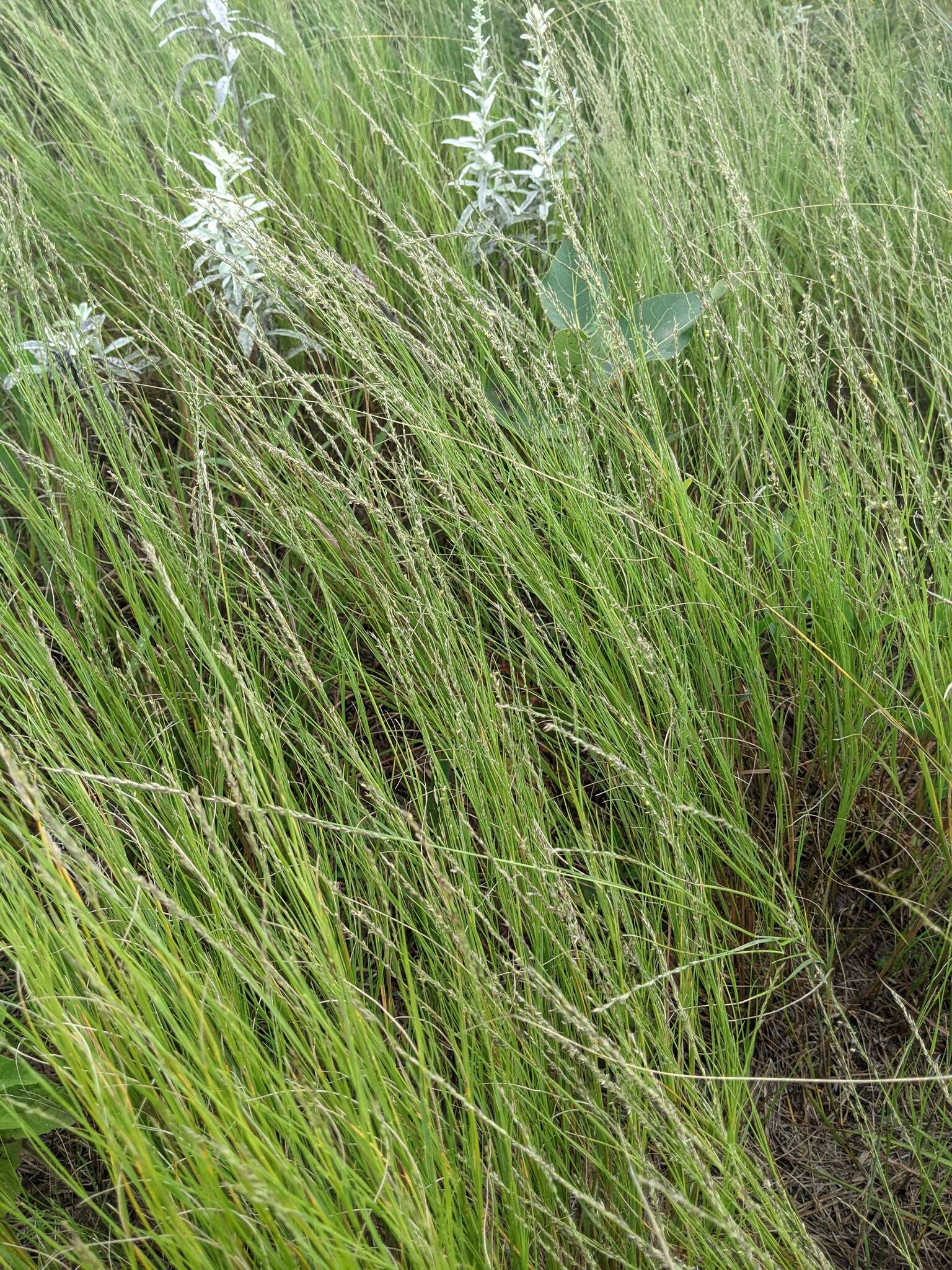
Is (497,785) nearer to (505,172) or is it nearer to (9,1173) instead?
(9,1173)

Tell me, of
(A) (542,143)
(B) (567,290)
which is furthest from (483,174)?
(A) (542,143)

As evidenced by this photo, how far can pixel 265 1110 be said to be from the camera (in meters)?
0.86

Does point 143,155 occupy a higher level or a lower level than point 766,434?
higher

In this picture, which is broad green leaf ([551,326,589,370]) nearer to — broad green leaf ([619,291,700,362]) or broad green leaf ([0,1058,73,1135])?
broad green leaf ([619,291,700,362])

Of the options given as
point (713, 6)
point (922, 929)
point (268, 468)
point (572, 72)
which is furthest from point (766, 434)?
point (572, 72)

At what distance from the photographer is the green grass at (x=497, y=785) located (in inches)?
36.1

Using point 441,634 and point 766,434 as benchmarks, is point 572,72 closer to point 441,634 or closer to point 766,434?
point 766,434

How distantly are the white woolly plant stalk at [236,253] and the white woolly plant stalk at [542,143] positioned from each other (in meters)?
0.52

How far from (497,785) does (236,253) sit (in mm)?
1256

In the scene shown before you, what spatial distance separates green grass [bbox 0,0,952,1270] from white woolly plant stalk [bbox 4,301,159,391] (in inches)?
2.2

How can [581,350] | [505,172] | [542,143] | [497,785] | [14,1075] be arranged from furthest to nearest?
[505,172]
[581,350]
[542,143]
[497,785]
[14,1075]

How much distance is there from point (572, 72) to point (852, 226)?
1.91 m

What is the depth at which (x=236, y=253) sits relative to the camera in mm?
1891

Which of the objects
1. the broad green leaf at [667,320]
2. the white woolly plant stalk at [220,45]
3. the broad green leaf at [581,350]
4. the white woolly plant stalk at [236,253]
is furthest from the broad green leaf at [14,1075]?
the white woolly plant stalk at [220,45]
